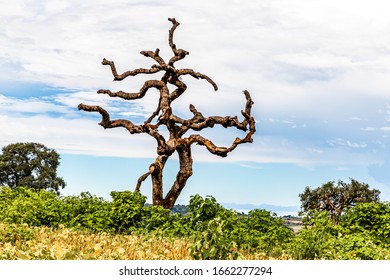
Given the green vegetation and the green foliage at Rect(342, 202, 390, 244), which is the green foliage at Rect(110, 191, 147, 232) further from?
the green foliage at Rect(342, 202, 390, 244)

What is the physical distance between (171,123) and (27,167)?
50.7ft

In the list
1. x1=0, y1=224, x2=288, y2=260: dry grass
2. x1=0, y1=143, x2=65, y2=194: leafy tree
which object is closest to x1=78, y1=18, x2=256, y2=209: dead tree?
x1=0, y1=224, x2=288, y2=260: dry grass

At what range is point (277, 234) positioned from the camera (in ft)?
44.1

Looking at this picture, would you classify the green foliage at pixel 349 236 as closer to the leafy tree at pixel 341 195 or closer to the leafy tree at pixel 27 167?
the leafy tree at pixel 341 195

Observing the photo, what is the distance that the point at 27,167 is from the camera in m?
31.5

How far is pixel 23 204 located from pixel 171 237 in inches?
198

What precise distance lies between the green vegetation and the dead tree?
275cm

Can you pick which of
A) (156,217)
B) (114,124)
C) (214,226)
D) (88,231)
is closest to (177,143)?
(114,124)

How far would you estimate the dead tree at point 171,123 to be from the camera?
17953mm

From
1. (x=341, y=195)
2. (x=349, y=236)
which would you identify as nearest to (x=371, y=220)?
(x=349, y=236)

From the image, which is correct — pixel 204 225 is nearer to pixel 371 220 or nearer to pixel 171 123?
pixel 371 220

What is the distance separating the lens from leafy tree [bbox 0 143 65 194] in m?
31.3

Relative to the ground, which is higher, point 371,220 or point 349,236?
point 371,220

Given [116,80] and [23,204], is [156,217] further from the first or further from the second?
[116,80]
